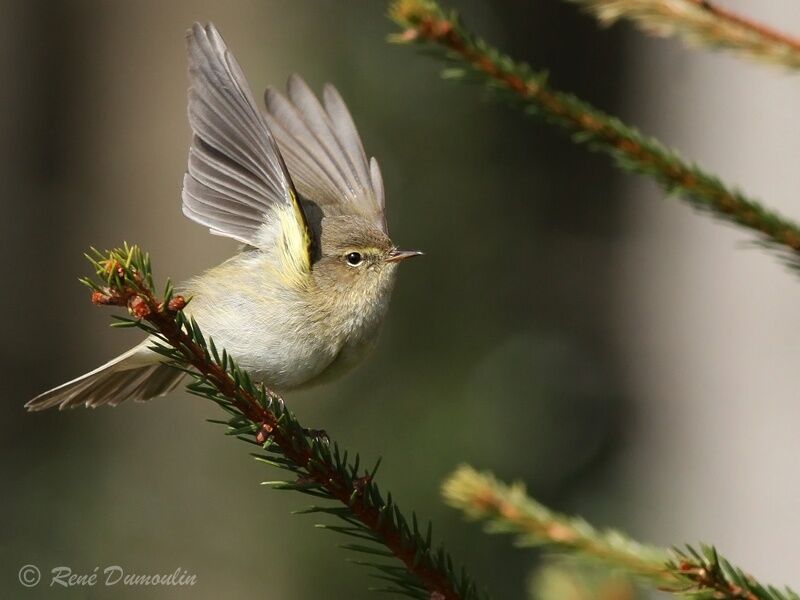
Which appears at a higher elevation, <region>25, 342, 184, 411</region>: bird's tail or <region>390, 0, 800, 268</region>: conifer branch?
<region>390, 0, 800, 268</region>: conifer branch

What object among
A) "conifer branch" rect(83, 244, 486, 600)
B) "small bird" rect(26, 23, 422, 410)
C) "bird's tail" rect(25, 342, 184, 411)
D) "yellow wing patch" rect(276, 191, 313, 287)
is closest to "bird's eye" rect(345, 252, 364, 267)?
"small bird" rect(26, 23, 422, 410)

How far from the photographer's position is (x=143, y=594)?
6809 millimetres

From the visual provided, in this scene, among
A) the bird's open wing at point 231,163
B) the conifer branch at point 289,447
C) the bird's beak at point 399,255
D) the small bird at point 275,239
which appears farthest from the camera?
the bird's beak at point 399,255

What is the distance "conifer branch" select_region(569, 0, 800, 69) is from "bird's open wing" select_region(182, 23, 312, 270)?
1.11 metres

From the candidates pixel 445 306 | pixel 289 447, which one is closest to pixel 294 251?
pixel 289 447

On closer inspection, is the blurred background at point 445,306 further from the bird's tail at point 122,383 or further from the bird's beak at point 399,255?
the bird's beak at point 399,255

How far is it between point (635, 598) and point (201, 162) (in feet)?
5.64

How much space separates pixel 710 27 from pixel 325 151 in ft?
6.79

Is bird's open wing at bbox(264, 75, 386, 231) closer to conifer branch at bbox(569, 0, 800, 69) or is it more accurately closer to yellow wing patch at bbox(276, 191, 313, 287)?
yellow wing patch at bbox(276, 191, 313, 287)

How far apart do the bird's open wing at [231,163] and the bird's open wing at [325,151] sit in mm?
566

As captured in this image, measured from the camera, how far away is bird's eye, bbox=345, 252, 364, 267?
11.1 feet

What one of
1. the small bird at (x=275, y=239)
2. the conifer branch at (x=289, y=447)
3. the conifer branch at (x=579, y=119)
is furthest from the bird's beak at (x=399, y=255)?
the conifer branch at (x=579, y=119)

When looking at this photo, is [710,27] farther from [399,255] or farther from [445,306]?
[445,306]

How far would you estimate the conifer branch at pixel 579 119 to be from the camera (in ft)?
5.54
